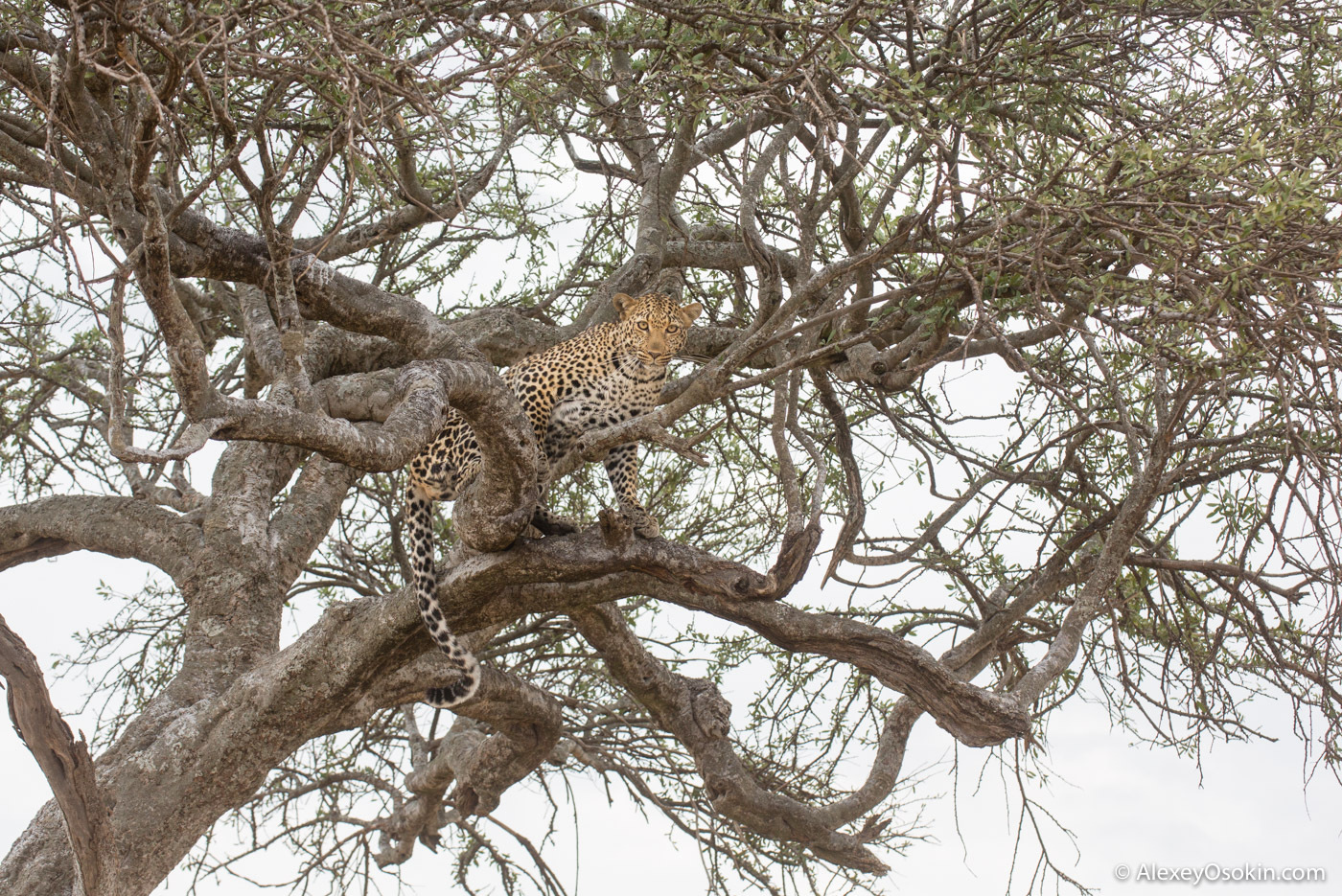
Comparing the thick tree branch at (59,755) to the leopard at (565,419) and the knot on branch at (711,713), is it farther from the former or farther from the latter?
the knot on branch at (711,713)

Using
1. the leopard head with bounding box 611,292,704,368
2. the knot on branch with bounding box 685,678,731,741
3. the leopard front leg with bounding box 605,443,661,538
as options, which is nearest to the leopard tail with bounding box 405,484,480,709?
the leopard front leg with bounding box 605,443,661,538

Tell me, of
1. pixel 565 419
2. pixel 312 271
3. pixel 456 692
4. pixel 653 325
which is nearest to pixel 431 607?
pixel 456 692

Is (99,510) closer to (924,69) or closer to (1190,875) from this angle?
(924,69)

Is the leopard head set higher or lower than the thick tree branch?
higher

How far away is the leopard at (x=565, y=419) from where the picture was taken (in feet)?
14.3

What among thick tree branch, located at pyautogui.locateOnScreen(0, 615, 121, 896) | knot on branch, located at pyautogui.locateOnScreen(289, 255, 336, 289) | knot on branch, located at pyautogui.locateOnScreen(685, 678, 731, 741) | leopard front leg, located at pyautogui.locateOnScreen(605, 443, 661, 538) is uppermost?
knot on branch, located at pyautogui.locateOnScreen(289, 255, 336, 289)

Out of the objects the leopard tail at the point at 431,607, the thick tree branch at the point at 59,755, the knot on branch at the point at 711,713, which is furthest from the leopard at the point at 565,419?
the thick tree branch at the point at 59,755

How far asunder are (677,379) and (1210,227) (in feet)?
7.47

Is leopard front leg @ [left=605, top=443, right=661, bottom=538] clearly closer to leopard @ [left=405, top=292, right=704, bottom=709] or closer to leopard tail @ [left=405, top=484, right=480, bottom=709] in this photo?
leopard @ [left=405, top=292, right=704, bottom=709]

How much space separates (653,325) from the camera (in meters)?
5.00

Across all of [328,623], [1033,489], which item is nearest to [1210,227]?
[1033,489]

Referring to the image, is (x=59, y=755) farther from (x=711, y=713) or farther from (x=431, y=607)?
(x=711, y=713)

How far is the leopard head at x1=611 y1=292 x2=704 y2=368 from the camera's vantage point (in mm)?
4945

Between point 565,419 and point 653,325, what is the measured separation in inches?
24.6
